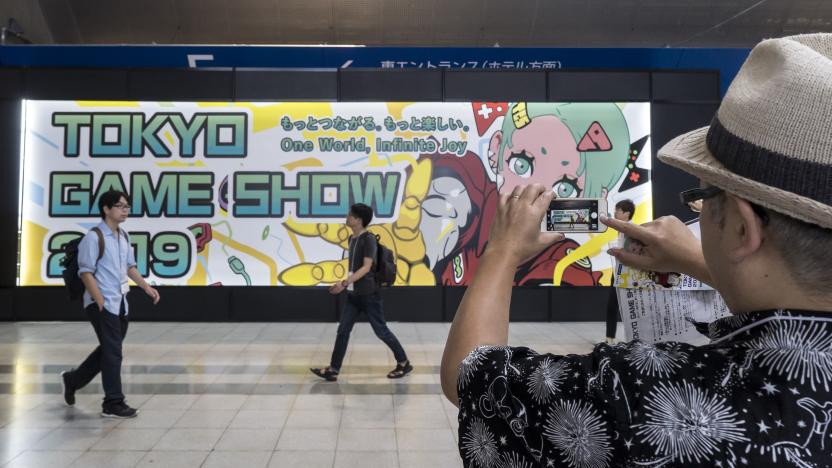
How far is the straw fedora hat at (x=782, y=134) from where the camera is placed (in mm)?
→ 650

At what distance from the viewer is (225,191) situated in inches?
359

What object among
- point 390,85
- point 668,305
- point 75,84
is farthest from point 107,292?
point 75,84

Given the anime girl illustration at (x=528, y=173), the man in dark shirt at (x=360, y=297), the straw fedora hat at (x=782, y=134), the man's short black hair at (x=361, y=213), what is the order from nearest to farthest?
the straw fedora hat at (x=782, y=134), the man in dark shirt at (x=360, y=297), the man's short black hair at (x=361, y=213), the anime girl illustration at (x=528, y=173)

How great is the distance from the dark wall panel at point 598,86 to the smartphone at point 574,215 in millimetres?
8271

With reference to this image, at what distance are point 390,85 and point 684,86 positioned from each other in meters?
4.93

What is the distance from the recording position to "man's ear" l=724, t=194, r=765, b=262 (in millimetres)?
722

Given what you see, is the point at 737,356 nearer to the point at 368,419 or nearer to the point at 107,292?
the point at 368,419

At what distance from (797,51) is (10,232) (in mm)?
10737

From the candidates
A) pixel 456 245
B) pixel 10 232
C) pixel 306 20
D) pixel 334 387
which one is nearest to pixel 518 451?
pixel 334 387

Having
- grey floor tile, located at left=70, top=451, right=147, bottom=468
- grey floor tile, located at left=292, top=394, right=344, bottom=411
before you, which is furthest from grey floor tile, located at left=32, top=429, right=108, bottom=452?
grey floor tile, located at left=292, top=394, right=344, bottom=411

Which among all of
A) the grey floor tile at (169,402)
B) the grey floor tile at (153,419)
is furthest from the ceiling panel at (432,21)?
the grey floor tile at (153,419)

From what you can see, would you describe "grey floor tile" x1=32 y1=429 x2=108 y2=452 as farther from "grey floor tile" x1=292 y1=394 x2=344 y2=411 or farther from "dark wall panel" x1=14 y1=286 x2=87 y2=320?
"dark wall panel" x1=14 y1=286 x2=87 y2=320

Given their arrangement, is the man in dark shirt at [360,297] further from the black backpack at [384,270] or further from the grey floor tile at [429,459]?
the grey floor tile at [429,459]

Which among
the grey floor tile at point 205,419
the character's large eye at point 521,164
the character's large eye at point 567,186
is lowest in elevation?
the grey floor tile at point 205,419
